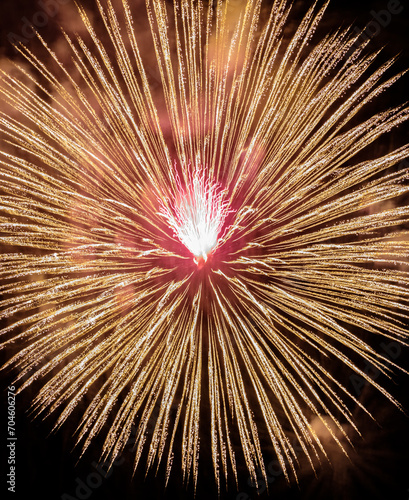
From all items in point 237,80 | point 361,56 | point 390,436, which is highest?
point 361,56

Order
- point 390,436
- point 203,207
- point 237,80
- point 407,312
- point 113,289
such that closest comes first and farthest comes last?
point 203,207 < point 237,80 < point 113,289 < point 407,312 < point 390,436

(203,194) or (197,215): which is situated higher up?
(203,194)

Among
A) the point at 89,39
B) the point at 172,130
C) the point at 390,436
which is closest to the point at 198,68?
the point at 172,130

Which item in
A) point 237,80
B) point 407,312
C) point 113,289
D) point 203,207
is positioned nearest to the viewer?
point 203,207

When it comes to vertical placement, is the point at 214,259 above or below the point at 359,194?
below

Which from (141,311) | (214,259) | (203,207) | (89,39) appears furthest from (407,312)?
(89,39)

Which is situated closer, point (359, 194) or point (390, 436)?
point (359, 194)

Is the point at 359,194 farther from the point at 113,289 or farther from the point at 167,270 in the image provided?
the point at 113,289
